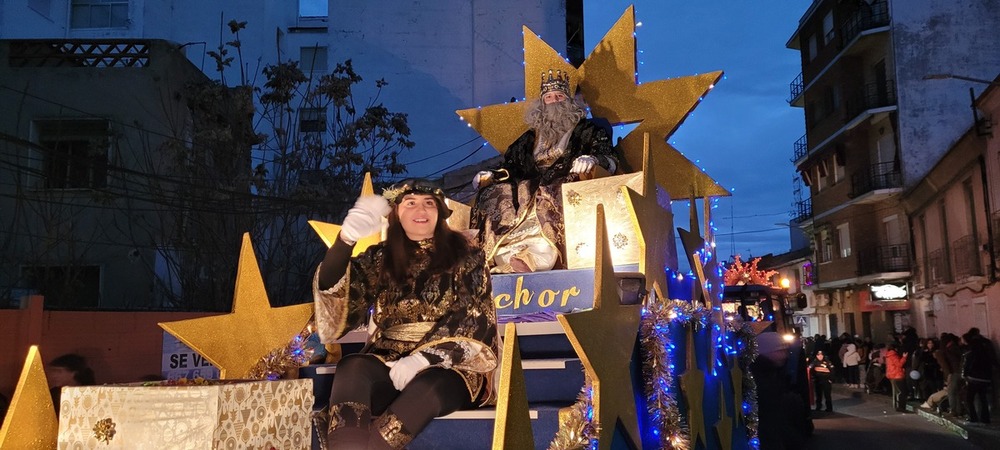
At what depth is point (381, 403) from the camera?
3.86m

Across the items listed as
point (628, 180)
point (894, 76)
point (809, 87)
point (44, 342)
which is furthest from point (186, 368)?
point (809, 87)

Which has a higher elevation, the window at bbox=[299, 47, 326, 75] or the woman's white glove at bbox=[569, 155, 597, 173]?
the window at bbox=[299, 47, 326, 75]

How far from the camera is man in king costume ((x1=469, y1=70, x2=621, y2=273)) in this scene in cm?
666

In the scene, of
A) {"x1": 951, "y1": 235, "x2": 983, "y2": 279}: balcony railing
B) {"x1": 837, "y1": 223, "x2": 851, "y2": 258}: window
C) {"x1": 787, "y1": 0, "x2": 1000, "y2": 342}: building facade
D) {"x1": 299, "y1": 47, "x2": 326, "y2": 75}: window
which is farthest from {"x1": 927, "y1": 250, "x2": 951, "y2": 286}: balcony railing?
{"x1": 299, "y1": 47, "x2": 326, "y2": 75}: window

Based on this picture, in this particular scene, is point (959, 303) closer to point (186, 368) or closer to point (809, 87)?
point (809, 87)

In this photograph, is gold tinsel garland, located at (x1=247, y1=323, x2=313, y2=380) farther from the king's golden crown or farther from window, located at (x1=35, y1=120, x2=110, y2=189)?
window, located at (x1=35, y1=120, x2=110, y2=189)

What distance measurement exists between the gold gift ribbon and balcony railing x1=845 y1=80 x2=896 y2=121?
2871 centimetres

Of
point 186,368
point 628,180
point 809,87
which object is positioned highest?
point 809,87

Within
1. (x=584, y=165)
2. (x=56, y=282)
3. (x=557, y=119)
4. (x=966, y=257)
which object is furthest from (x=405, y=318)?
(x=966, y=257)

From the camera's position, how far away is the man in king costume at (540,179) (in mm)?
6662

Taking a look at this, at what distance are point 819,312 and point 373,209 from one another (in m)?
37.8

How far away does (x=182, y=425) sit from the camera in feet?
10.2

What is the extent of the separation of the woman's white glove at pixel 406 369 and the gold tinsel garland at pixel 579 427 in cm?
75

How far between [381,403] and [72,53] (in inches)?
479
